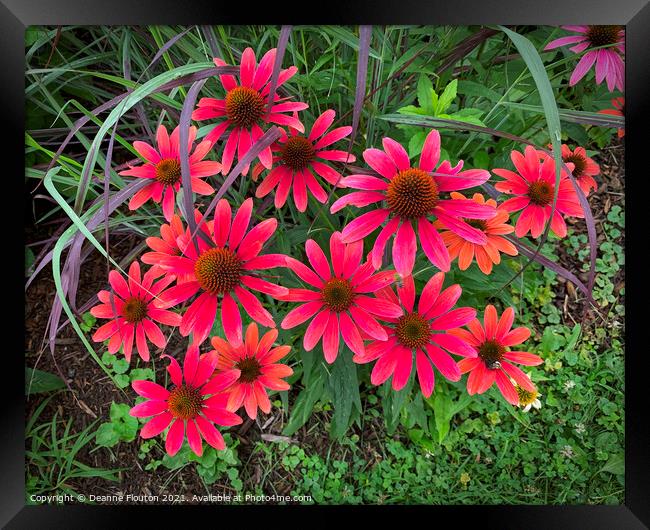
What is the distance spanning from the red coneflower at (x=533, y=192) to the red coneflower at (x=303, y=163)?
0.96 ft

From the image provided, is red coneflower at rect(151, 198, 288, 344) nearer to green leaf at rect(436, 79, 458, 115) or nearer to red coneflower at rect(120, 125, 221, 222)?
red coneflower at rect(120, 125, 221, 222)

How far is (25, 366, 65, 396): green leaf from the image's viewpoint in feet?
2.94

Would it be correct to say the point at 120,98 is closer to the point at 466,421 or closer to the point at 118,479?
the point at 118,479

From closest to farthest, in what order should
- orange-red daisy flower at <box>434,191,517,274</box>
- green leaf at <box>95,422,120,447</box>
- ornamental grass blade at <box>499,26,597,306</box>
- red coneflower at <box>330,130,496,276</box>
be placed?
ornamental grass blade at <box>499,26,597,306</box> → red coneflower at <box>330,130,496,276</box> → orange-red daisy flower at <box>434,191,517,274</box> → green leaf at <box>95,422,120,447</box>

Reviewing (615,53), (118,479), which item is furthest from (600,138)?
(118,479)

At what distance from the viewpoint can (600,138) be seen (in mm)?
893

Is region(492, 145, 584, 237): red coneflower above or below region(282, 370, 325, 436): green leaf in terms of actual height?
above

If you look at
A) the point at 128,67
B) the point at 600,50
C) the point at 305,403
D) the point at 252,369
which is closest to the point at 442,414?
the point at 305,403

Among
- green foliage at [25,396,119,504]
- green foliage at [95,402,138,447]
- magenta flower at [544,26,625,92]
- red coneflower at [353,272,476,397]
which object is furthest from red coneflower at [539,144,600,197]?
green foliage at [25,396,119,504]

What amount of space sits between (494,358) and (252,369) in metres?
0.42

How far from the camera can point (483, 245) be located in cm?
81

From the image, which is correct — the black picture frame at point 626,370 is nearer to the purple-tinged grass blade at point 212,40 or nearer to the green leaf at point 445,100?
the purple-tinged grass blade at point 212,40

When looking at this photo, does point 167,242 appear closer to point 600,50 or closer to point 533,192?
point 533,192

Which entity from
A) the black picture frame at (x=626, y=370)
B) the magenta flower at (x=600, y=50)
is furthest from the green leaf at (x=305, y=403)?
the magenta flower at (x=600, y=50)
